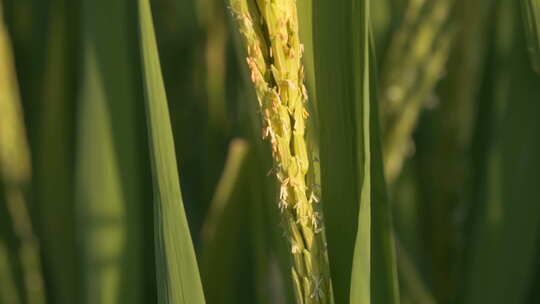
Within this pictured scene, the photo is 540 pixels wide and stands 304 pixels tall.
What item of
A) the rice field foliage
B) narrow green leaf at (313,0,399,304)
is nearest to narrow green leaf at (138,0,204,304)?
the rice field foliage

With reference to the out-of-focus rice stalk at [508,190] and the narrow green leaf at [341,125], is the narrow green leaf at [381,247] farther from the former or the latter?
the out-of-focus rice stalk at [508,190]

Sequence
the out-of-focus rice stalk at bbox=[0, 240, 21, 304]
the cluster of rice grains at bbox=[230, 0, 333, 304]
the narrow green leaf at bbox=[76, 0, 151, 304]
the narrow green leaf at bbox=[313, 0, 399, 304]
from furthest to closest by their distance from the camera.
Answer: the out-of-focus rice stalk at bbox=[0, 240, 21, 304], the narrow green leaf at bbox=[76, 0, 151, 304], the narrow green leaf at bbox=[313, 0, 399, 304], the cluster of rice grains at bbox=[230, 0, 333, 304]

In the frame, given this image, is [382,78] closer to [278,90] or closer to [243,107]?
[243,107]

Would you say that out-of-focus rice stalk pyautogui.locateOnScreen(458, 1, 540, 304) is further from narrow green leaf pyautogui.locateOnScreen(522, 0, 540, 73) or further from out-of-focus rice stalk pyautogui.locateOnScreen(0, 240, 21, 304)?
Answer: out-of-focus rice stalk pyautogui.locateOnScreen(0, 240, 21, 304)

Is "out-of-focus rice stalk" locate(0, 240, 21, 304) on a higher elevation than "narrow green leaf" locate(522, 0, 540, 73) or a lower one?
lower

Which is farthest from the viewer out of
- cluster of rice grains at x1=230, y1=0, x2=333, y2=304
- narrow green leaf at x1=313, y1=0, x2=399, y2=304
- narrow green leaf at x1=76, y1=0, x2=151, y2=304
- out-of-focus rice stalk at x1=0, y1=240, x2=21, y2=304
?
out-of-focus rice stalk at x1=0, y1=240, x2=21, y2=304

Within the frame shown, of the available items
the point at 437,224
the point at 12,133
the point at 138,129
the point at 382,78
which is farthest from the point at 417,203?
the point at 12,133

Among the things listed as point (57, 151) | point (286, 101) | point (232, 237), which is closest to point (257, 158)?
point (232, 237)
